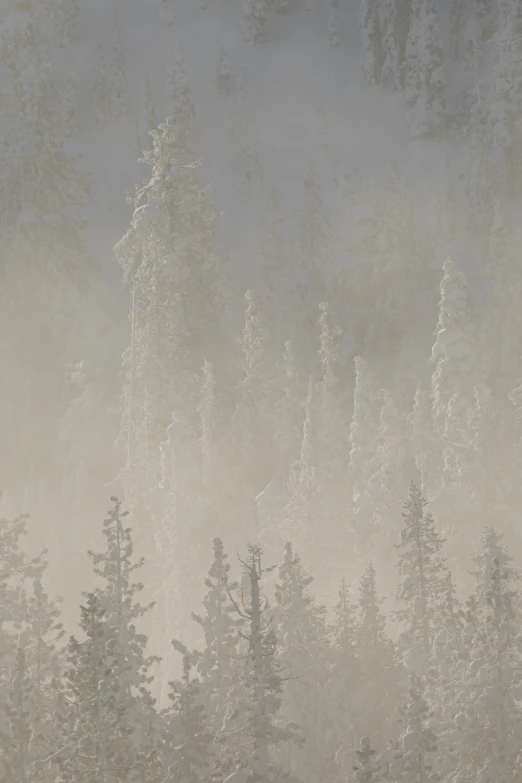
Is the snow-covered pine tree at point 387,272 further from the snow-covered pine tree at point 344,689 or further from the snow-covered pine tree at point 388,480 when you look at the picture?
the snow-covered pine tree at point 344,689

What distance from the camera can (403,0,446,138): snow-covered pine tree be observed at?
100m

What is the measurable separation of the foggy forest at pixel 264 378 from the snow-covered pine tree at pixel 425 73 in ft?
0.99

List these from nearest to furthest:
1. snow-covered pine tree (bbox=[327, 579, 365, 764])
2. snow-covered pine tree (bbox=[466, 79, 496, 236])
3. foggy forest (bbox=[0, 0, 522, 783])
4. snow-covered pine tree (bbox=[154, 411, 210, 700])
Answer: foggy forest (bbox=[0, 0, 522, 783]) → snow-covered pine tree (bbox=[327, 579, 365, 764]) → snow-covered pine tree (bbox=[154, 411, 210, 700]) → snow-covered pine tree (bbox=[466, 79, 496, 236])

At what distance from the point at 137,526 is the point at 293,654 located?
2656 cm

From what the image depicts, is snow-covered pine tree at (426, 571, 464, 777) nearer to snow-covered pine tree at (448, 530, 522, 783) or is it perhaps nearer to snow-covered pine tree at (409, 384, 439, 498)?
snow-covered pine tree at (448, 530, 522, 783)

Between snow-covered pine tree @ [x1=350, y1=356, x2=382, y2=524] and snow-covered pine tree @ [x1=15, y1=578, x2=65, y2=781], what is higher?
snow-covered pine tree @ [x1=350, y1=356, x2=382, y2=524]

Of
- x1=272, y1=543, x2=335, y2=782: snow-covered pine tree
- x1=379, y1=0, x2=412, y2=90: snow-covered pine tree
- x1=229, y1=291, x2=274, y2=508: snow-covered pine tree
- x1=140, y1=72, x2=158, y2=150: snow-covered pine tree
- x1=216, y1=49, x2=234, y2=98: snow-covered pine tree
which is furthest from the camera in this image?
A: x1=216, y1=49, x2=234, y2=98: snow-covered pine tree

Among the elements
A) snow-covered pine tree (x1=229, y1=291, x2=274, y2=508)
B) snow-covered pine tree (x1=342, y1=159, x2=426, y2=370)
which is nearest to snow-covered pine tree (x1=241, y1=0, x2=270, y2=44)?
snow-covered pine tree (x1=342, y1=159, x2=426, y2=370)

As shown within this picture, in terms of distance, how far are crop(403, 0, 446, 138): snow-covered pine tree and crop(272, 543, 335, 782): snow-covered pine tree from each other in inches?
2576

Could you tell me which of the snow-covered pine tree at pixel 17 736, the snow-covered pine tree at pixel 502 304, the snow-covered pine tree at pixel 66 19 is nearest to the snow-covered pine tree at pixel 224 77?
the snow-covered pine tree at pixel 66 19

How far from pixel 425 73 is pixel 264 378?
40.5 metres

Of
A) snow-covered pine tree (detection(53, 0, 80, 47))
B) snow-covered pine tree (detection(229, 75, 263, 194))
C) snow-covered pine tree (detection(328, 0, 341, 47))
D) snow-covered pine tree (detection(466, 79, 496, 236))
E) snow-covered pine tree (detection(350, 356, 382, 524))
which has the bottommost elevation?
snow-covered pine tree (detection(350, 356, 382, 524))

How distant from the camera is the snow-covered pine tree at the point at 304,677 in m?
43.0

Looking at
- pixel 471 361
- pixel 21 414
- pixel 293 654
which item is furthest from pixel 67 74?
pixel 293 654
